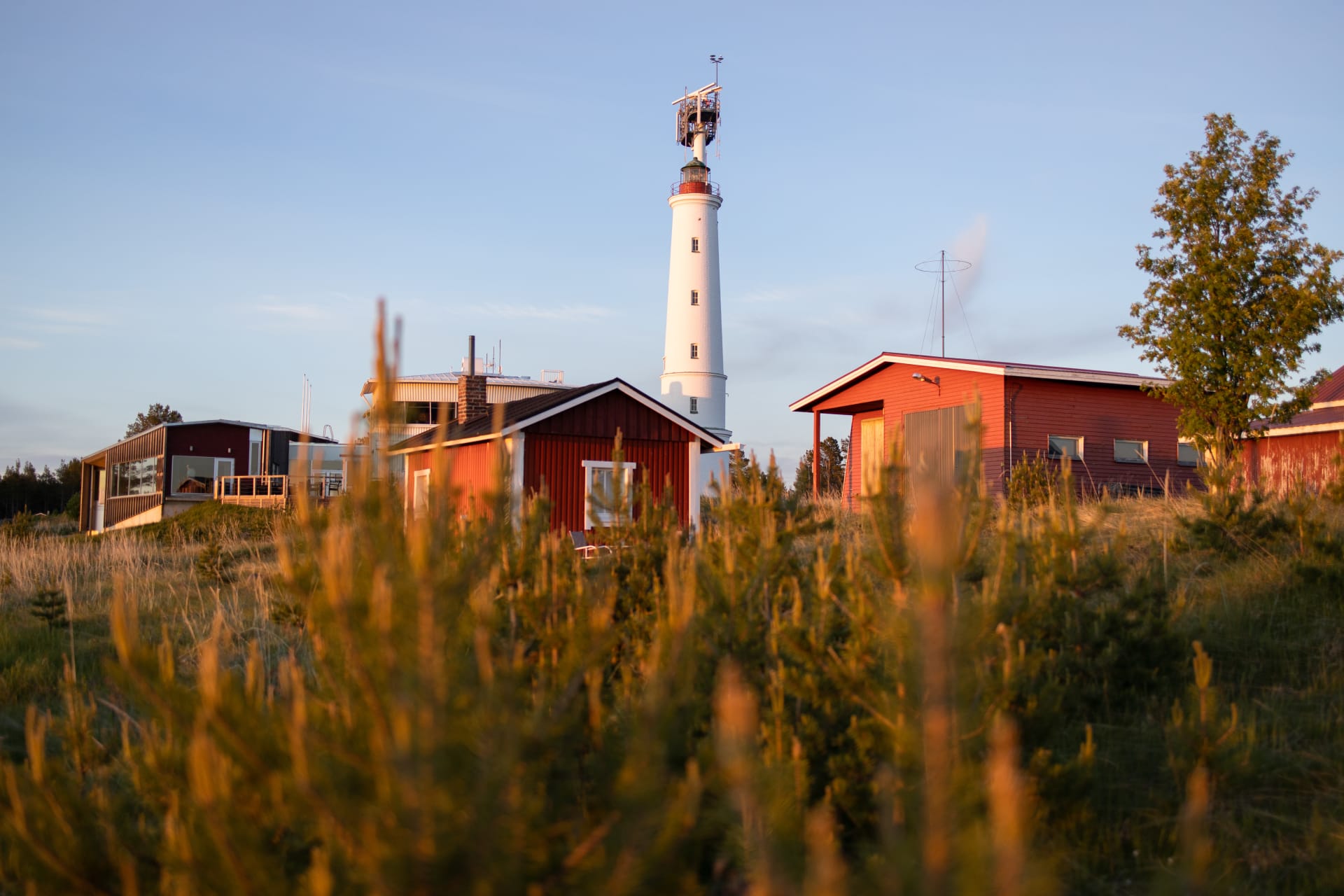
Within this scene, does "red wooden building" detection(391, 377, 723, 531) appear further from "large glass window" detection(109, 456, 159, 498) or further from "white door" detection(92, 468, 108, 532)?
"white door" detection(92, 468, 108, 532)

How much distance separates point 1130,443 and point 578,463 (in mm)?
11438

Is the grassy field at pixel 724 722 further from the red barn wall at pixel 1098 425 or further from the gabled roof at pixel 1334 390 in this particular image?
the gabled roof at pixel 1334 390

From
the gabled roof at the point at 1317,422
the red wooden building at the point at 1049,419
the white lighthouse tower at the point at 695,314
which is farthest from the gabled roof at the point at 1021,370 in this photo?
the white lighthouse tower at the point at 695,314

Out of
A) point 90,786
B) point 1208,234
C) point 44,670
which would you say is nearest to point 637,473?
point 1208,234

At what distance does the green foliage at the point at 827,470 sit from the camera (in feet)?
76.9

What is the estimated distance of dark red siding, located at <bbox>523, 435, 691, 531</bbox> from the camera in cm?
1811

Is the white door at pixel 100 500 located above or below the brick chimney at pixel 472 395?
below

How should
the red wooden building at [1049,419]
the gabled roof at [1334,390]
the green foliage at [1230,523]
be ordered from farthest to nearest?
the gabled roof at [1334,390] < the red wooden building at [1049,419] < the green foliage at [1230,523]

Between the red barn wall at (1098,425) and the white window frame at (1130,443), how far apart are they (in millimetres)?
47

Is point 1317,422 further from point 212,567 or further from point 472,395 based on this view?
point 212,567

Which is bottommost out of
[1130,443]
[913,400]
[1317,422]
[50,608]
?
[50,608]

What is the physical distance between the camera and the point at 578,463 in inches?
742

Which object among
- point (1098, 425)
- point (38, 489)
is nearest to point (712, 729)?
point (1098, 425)

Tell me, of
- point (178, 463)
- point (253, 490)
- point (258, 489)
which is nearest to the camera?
point (258, 489)
